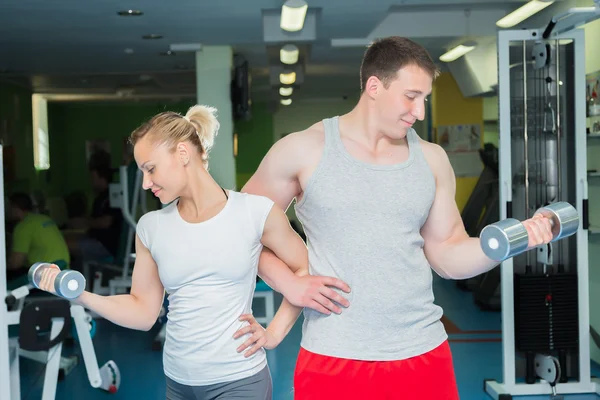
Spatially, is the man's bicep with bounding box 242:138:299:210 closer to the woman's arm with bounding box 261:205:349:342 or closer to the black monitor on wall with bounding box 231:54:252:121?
the woman's arm with bounding box 261:205:349:342

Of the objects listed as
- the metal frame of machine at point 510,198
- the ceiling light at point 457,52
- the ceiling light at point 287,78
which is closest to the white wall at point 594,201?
the metal frame of machine at point 510,198

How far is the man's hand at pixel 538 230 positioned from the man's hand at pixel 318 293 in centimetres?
43

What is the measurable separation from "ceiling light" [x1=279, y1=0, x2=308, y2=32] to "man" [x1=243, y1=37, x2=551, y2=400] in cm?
399

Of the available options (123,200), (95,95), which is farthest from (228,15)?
(95,95)

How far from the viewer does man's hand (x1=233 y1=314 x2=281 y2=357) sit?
189 centimetres

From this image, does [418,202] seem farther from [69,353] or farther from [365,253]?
[69,353]

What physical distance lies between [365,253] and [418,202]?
170 millimetres

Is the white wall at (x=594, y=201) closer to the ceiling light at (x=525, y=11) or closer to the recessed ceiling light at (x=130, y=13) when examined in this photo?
the ceiling light at (x=525, y=11)

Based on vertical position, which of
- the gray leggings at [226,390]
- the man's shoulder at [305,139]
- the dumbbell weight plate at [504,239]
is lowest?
the gray leggings at [226,390]

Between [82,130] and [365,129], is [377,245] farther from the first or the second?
[82,130]

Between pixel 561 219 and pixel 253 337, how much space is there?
785mm

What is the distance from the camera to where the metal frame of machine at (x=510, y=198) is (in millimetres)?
4355

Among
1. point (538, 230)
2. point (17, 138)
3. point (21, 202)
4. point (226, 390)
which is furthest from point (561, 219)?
point (17, 138)

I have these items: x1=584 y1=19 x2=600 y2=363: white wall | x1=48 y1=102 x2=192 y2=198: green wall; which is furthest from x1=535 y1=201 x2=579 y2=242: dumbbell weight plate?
x1=48 y1=102 x2=192 y2=198: green wall
